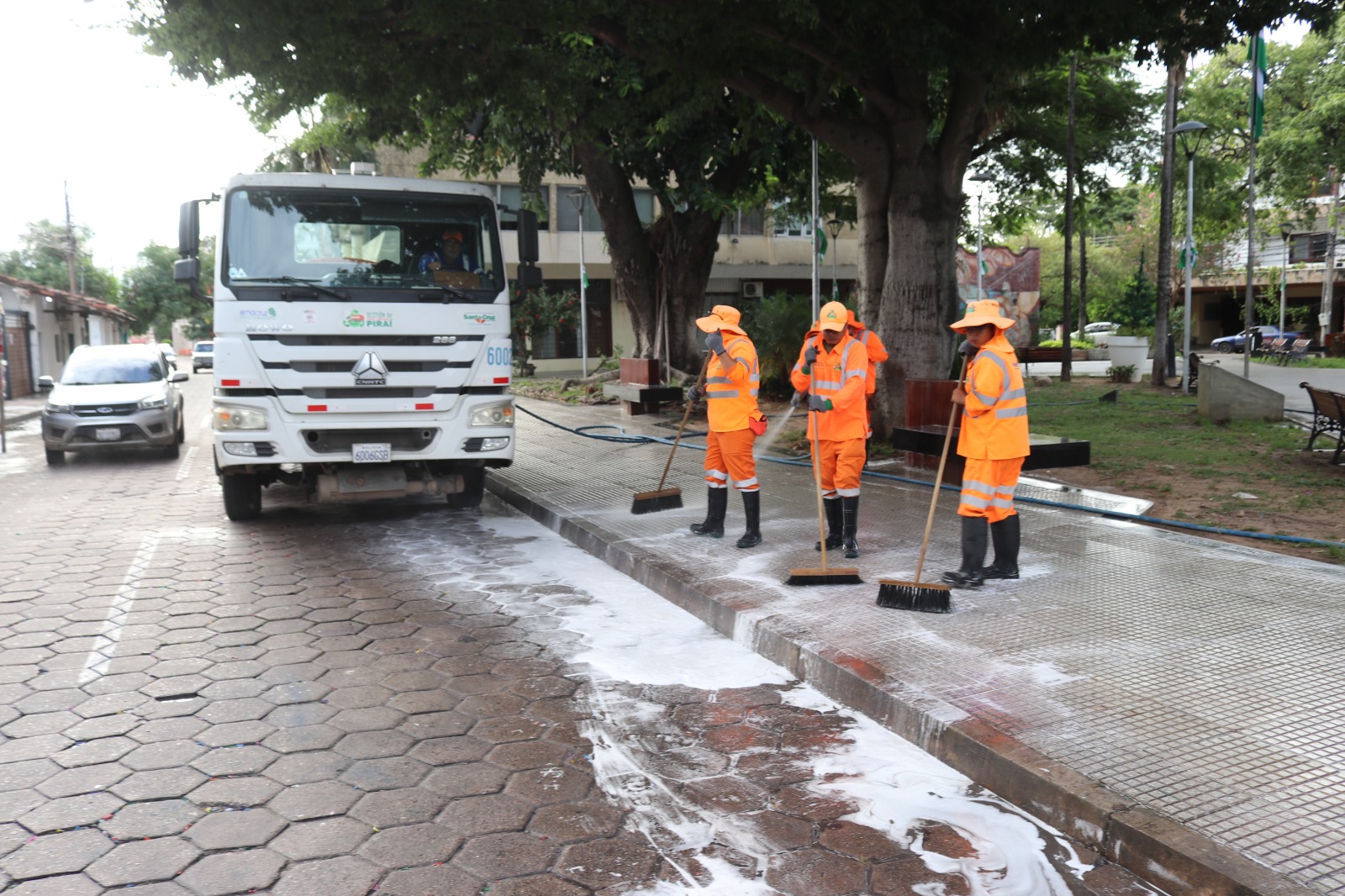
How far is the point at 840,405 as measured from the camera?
7164 mm

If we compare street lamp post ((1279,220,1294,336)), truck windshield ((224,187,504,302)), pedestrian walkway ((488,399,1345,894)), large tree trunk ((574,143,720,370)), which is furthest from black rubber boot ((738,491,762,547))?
street lamp post ((1279,220,1294,336))

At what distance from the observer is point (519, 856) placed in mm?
3477

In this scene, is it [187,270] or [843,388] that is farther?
[187,270]

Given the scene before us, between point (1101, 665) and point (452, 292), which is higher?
point (452, 292)

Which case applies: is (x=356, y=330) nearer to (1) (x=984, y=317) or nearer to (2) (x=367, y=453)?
(2) (x=367, y=453)

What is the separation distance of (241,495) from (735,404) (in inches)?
187

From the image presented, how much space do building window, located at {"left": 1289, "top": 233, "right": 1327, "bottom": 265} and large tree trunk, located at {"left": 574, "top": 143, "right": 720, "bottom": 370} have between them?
40750 millimetres

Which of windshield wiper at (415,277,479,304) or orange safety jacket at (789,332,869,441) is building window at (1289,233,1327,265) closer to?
orange safety jacket at (789,332,869,441)

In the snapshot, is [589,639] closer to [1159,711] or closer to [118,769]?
[118,769]

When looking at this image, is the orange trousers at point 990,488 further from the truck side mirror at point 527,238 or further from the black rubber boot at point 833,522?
the truck side mirror at point 527,238

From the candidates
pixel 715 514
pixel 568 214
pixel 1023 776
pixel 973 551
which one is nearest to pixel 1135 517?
pixel 973 551

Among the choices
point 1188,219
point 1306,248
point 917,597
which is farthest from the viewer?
point 1306,248

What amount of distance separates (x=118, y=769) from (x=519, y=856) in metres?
1.87

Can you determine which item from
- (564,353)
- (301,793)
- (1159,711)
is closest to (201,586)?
(301,793)
